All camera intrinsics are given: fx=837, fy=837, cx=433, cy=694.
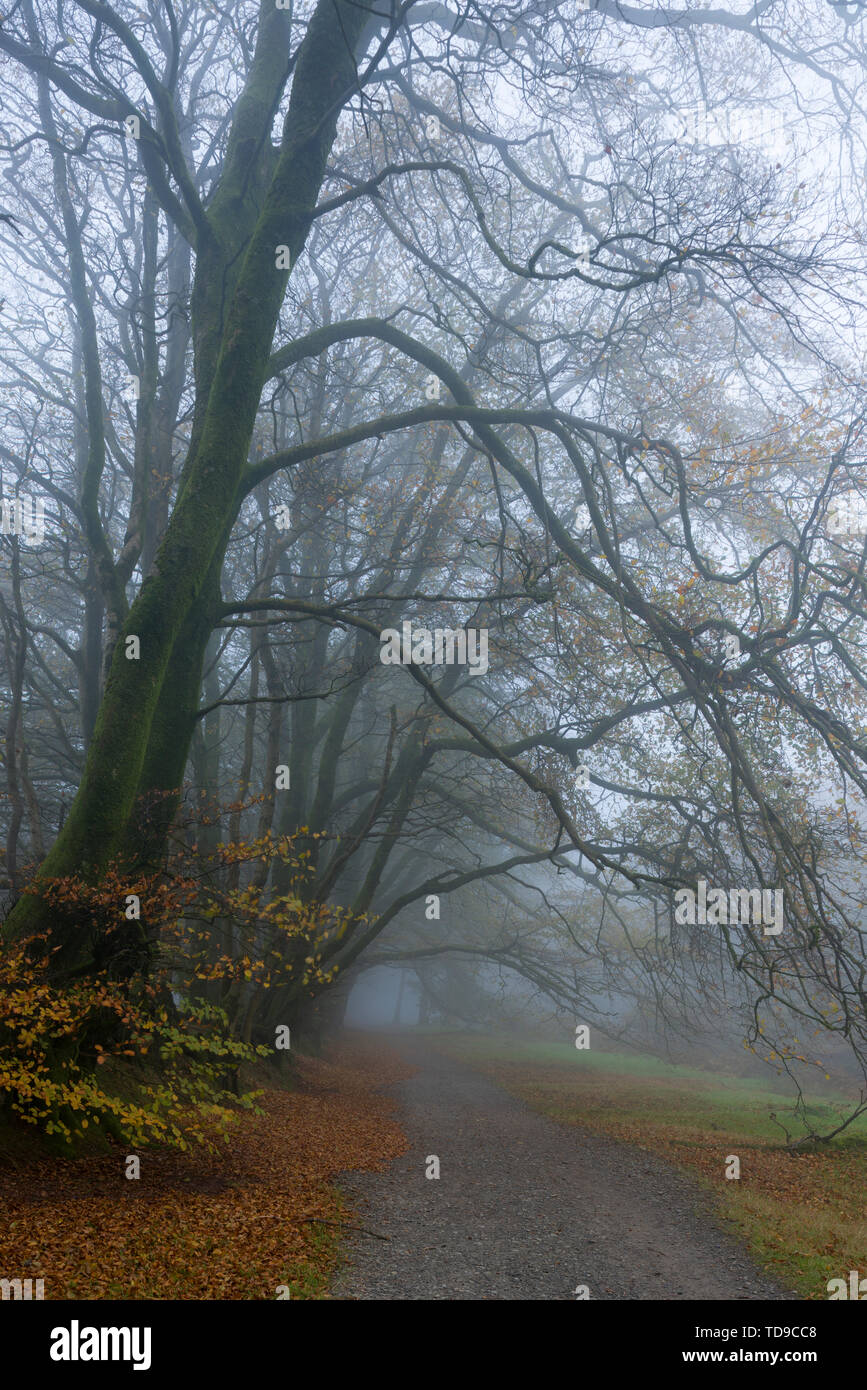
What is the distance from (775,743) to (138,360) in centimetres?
984

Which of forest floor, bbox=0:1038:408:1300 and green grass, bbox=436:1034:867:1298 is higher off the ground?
forest floor, bbox=0:1038:408:1300

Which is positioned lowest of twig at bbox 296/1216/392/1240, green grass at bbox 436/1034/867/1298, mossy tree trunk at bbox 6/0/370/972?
green grass at bbox 436/1034/867/1298

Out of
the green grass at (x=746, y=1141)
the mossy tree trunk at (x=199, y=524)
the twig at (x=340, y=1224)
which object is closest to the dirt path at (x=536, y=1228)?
the twig at (x=340, y=1224)

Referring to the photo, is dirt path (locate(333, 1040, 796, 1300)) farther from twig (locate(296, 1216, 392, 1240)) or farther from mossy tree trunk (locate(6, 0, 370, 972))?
mossy tree trunk (locate(6, 0, 370, 972))

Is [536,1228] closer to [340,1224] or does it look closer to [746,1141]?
[340,1224]

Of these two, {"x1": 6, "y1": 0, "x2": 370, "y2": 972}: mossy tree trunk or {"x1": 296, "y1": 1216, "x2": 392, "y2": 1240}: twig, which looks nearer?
{"x1": 296, "y1": 1216, "x2": 392, "y2": 1240}: twig

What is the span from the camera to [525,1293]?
5.30m

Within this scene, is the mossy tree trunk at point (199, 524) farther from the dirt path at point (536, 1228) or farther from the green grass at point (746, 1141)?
the green grass at point (746, 1141)

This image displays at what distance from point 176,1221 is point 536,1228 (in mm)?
2978

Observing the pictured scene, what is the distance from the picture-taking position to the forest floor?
180 inches

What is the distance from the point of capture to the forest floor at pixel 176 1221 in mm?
4570

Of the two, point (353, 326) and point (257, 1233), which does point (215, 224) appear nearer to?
point (353, 326)

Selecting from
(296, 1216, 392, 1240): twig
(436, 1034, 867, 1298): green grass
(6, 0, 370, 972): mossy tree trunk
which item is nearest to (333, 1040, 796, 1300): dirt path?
(296, 1216, 392, 1240): twig

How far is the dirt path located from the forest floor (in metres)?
0.38
